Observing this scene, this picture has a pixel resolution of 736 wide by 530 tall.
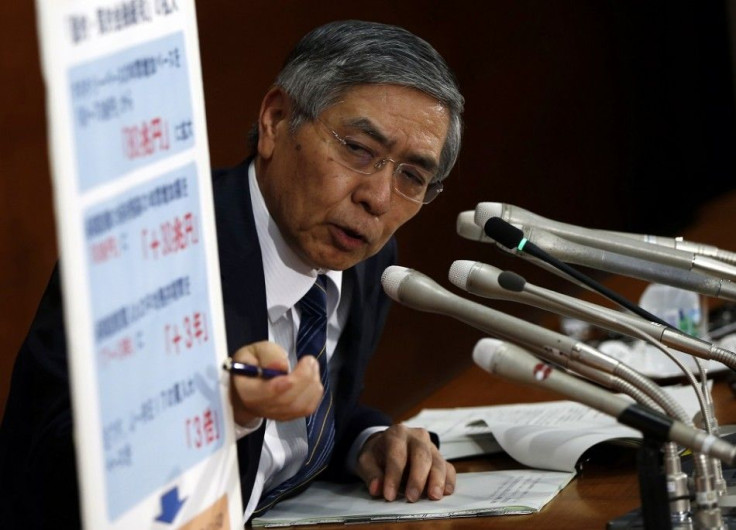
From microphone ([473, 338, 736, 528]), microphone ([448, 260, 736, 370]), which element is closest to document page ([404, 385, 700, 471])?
microphone ([448, 260, 736, 370])

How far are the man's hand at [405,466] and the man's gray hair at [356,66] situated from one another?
0.52 meters

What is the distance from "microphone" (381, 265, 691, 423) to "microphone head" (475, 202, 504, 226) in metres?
0.24

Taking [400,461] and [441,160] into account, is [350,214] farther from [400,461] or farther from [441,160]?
[400,461]

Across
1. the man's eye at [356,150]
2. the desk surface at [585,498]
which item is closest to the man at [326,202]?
the man's eye at [356,150]

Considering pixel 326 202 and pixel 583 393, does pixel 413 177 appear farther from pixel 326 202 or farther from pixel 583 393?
pixel 583 393

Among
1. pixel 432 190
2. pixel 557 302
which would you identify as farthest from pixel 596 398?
pixel 432 190

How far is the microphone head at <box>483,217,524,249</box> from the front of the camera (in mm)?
1343

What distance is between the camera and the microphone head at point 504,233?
1.34m

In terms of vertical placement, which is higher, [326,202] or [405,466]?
[326,202]

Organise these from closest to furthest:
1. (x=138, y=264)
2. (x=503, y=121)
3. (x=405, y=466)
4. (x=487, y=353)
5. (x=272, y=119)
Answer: (x=138, y=264)
(x=487, y=353)
(x=405, y=466)
(x=272, y=119)
(x=503, y=121)

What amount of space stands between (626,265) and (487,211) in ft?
0.61

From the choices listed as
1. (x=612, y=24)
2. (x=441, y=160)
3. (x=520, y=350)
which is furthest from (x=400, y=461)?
(x=612, y=24)

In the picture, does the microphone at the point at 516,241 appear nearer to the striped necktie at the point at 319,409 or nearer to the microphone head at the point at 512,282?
the microphone head at the point at 512,282

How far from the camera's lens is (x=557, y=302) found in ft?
4.20
